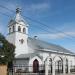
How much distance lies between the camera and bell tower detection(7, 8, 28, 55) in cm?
4906

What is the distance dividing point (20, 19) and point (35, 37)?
24.3 ft

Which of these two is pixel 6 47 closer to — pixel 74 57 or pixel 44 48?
pixel 44 48

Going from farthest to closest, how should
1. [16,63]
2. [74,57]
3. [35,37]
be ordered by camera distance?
[74,57] < [35,37] < [16,63]

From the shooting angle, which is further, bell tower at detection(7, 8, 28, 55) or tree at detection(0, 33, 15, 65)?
bell tower at detection(7, 8, 28, 55)

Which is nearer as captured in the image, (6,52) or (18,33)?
(6,52)

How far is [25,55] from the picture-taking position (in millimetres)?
47219

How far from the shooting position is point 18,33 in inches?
1953

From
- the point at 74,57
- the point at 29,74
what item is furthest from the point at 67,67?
the point at 74,57

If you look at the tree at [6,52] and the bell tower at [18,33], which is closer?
the tree at [6,52]

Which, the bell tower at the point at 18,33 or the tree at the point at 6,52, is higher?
the bell tower at the point at 18,33

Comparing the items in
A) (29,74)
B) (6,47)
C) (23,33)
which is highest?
(23,33)

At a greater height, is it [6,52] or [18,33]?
[18,33]

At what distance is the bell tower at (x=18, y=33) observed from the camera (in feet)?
161

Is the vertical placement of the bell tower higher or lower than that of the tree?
higher
